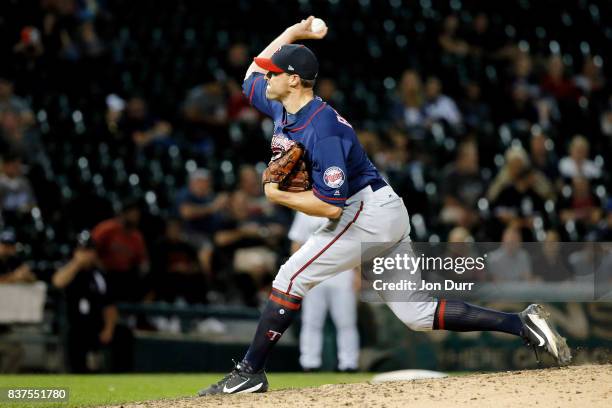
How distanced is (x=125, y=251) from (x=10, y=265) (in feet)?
4.04

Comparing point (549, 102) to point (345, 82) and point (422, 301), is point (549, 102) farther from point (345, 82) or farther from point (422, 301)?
point (422, 301)

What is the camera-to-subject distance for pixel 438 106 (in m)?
13.0

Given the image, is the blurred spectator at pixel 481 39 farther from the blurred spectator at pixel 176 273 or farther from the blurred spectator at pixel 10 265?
the blurred spectator at pixel 10 265

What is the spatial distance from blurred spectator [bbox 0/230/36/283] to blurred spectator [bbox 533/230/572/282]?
4.33 meters

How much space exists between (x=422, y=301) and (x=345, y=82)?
766 cm

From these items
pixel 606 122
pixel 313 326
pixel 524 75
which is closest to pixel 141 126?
pixel 313 326

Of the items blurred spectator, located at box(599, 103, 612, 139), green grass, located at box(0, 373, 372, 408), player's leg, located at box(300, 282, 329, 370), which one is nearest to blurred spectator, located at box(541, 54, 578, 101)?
blurred spectator, located at box(599, 103, 612, 139)

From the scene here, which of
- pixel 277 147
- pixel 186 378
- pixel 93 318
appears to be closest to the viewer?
pixel 277 147

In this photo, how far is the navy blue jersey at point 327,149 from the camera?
5.20 metres

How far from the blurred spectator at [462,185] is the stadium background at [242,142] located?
21mm

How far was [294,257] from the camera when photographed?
5.44 m

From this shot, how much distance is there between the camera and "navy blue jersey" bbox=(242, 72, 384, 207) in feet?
17.1

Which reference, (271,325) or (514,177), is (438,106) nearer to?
(514,177)

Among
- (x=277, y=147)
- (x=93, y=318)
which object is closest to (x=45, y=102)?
(x=93, y=318)
